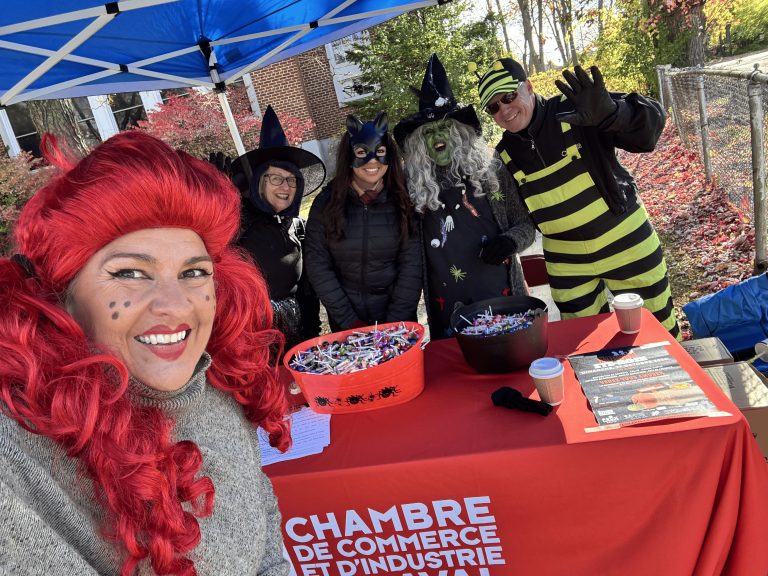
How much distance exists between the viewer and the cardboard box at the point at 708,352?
238cm

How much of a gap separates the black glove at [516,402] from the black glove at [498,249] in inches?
39.4

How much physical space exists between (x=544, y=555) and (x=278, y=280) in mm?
2028

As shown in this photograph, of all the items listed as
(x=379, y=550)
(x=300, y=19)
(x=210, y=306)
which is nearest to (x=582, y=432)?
(x=379, y=550)

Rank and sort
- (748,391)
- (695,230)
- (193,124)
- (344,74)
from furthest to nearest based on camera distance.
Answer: (344,74)
(193,124)
(695,230)
(748,391)

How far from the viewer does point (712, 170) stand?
751 cm

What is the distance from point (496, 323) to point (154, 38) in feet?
10.4

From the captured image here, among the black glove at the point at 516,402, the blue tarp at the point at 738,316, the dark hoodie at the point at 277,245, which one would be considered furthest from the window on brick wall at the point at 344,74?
the black glove at the point at 516,402

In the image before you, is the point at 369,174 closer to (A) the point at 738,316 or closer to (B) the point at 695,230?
(A) the point at 738,316

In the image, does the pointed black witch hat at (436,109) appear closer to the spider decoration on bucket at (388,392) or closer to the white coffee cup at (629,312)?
the white coffee cup at (629,312)

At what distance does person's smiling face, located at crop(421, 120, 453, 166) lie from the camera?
9.90ft

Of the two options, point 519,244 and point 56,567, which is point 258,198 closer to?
point 519,244

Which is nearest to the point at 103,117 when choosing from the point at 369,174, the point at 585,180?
the point at 369,174

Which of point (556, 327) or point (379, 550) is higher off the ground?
point (556, 327)

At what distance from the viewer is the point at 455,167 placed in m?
3.04
